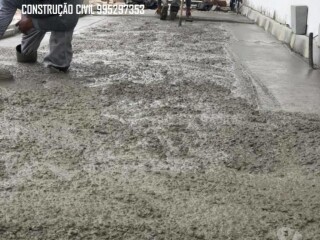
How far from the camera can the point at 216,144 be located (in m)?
2.81

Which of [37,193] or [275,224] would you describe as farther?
[37,193]

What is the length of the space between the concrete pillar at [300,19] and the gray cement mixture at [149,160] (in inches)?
136

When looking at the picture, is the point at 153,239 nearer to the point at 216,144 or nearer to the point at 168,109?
the point at 216,144

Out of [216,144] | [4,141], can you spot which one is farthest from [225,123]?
[4,141]

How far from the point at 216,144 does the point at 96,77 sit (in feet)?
6.49

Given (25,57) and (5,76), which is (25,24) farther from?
(5,76)

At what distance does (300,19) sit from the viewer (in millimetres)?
7332

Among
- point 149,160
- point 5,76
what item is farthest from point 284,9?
point 149,160

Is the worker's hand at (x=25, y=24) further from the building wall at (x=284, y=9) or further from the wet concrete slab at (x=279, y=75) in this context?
the building wall at (x=284, y=9)

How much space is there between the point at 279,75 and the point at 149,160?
3.07 metres

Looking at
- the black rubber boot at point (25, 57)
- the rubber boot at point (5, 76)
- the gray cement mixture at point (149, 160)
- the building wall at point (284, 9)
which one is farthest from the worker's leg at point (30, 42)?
the building wall at point (284, 9)

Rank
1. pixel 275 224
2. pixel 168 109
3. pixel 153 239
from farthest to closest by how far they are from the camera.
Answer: pixel 168 109, pixel 275 224, pixel 153 239

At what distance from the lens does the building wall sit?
6.83 meters

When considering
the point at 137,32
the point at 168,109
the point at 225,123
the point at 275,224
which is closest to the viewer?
the point at 275,224
